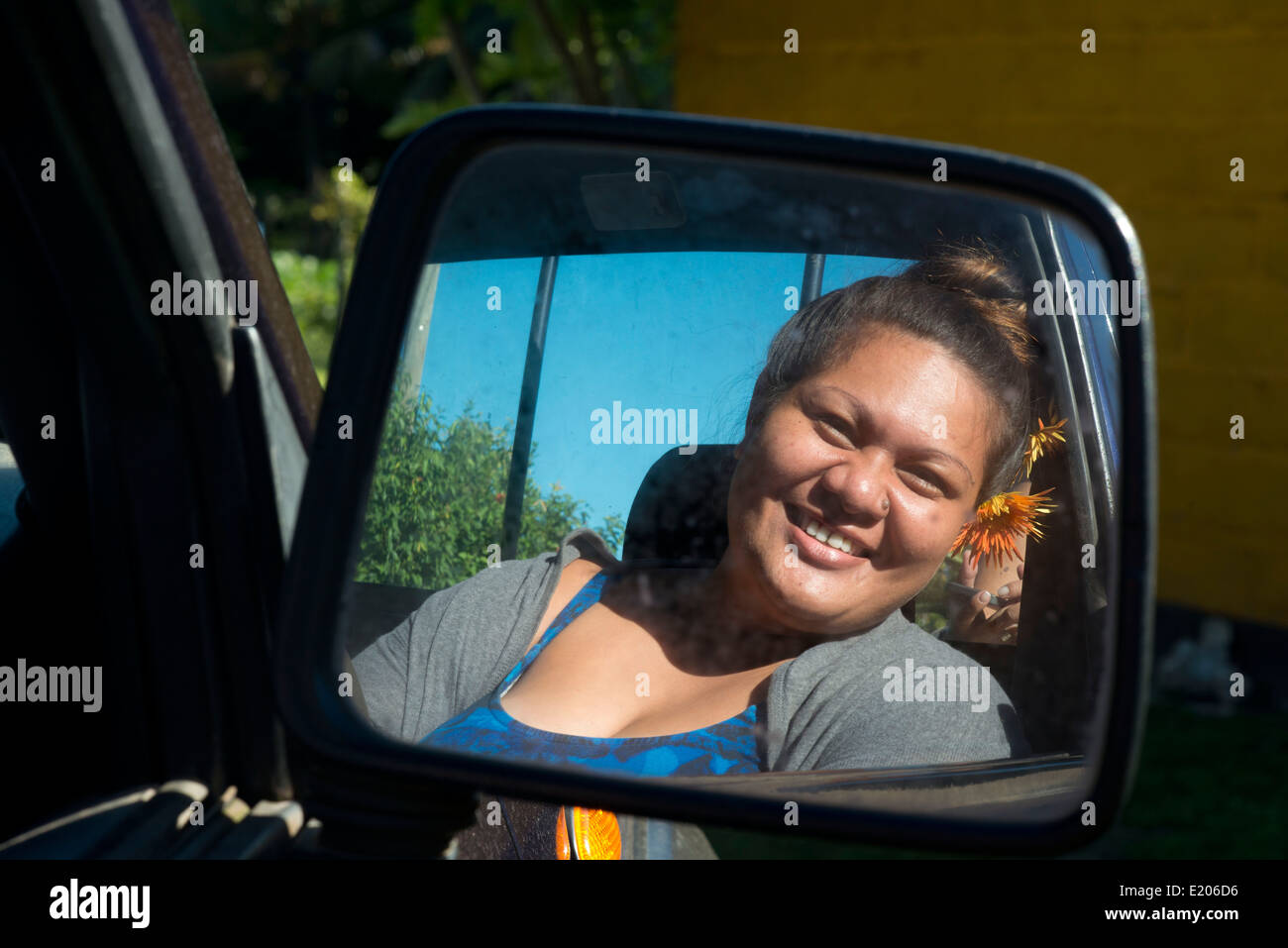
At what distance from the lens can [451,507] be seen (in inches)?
51.6

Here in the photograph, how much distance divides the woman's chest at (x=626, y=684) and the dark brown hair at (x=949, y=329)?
9.7 inches

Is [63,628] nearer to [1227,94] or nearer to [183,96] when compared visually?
[183,96]

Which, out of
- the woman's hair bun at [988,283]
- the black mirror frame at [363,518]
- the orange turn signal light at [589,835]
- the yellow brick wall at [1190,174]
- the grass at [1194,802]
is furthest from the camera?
the yellow brick wall at [1190,174]

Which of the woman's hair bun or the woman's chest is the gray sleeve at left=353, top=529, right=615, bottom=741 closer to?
the woman's chest

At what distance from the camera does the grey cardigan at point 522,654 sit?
1.29 meters

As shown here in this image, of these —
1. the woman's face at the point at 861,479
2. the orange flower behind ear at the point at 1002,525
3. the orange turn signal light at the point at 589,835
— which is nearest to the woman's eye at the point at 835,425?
the woman's face at the point at 861,479

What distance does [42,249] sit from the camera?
1.31 metres

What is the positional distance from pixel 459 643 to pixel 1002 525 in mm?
594

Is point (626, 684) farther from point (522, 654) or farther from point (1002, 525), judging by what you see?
point (1002, 525)

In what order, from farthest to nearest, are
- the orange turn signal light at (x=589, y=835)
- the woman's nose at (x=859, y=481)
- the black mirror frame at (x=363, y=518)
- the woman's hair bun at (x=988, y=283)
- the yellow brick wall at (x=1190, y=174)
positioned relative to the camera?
the yellow brick wall at (x=1190, y=174) < the orange turn signal light at (x=589, y=835) < the woman's hair bun at (x=988, y=283) < the woman's nose at (x=859, y=481) < the black mirror frame at (x=363, y=518)

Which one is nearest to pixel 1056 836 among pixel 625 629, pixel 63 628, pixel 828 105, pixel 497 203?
pixel 625 629

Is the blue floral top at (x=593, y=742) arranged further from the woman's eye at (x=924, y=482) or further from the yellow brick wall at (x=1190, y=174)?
the yellow brick wall at (x=1190, y=174)

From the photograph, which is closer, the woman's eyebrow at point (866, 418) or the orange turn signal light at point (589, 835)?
the woman's eyebrow at point (866, 418)

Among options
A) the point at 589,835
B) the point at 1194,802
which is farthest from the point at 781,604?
the point at 1194,802
